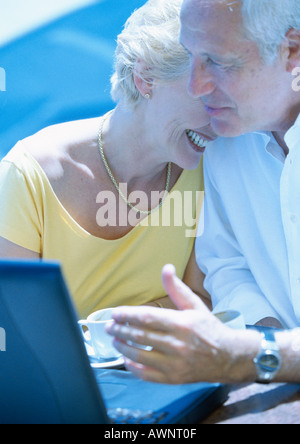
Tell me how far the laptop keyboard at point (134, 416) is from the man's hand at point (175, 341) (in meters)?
0.06

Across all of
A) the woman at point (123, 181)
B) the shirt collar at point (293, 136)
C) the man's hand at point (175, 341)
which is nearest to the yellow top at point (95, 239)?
the woman at point (123, 181)

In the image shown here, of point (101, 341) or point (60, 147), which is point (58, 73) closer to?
Answer: point (60, 147)

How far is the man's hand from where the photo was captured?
949 mm

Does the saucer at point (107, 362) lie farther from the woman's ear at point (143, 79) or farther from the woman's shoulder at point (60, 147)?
the woman's ear at point (143, 79)

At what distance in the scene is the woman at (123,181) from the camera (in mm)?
1654

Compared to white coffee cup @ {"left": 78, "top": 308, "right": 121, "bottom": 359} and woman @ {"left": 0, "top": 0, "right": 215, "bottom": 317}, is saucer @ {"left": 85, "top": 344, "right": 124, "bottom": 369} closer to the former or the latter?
white coffee cup @ {"left": 78, "top": 308, "right": 121, "bottom": 359}

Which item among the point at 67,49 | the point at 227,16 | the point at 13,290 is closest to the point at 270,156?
the point at 227,16

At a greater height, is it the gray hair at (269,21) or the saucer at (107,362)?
the gray hair at (269,21)

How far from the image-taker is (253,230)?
1.72 metres

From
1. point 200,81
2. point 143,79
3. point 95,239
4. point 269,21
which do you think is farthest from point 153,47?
point 95,239

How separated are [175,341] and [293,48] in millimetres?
793

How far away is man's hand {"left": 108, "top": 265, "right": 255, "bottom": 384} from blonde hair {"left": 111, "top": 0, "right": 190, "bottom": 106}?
81 centimetres

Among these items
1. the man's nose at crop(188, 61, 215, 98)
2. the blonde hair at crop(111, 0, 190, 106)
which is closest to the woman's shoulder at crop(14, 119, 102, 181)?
the blonde hair at crop(111, 0, 190, 106)

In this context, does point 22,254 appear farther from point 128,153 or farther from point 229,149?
point 229,149
